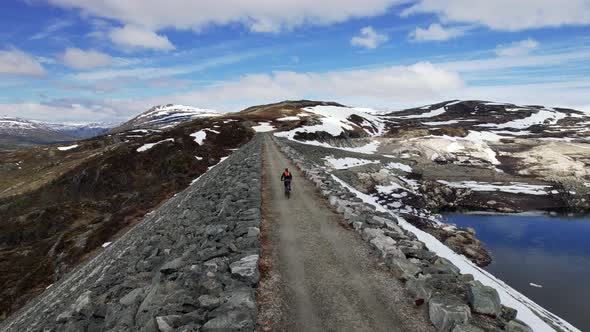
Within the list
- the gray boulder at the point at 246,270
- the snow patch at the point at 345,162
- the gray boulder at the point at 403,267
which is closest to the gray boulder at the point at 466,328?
the gray boulder at the point at 403,267

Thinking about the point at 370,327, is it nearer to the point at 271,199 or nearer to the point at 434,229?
the point at 271,199

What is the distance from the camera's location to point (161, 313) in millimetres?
8391

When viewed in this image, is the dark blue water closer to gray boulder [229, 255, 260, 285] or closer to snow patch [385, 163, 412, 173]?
snow patch [385, 163, 412, 173]

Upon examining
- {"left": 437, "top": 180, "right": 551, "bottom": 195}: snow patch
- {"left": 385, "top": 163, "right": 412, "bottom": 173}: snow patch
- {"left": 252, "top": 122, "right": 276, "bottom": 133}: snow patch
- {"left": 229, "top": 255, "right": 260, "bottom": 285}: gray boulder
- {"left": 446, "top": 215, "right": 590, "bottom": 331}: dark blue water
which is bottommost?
{"left": 446, "top": 215, "right": 590, "bottom": 331}: dark blue water

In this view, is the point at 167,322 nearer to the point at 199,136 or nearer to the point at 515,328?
the point at 515,328

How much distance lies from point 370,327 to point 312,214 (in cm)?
1097

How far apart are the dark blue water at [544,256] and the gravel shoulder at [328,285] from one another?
20.5 m

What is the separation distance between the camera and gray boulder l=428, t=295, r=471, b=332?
27.2 ft

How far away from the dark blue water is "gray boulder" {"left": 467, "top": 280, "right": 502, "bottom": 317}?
20584 millimetres

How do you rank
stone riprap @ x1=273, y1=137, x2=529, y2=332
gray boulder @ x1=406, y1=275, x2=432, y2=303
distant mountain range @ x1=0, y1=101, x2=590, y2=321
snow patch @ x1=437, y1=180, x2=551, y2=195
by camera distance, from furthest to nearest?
1. snow patch @ x1=437, y1=180, x2=551, y2=195
2. distant mountain range @ x1=0, y1=101, x2=590, y2=321
3. gray boulder @ x1=406, y1=275, x2=432, y2=303
4. stone riprap @ x1=273, y1=137, x2=529, y2=332

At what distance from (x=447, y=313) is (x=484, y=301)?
1.37 metres

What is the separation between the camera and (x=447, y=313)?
8.39 m

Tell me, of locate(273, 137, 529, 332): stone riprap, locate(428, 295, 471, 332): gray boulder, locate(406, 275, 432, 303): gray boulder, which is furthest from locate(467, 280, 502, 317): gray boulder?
locate(406, 275, 432, 303): gray boulder

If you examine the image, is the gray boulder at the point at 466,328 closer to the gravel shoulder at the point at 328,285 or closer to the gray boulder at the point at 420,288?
the gravel shoulder at the point at 328,285
